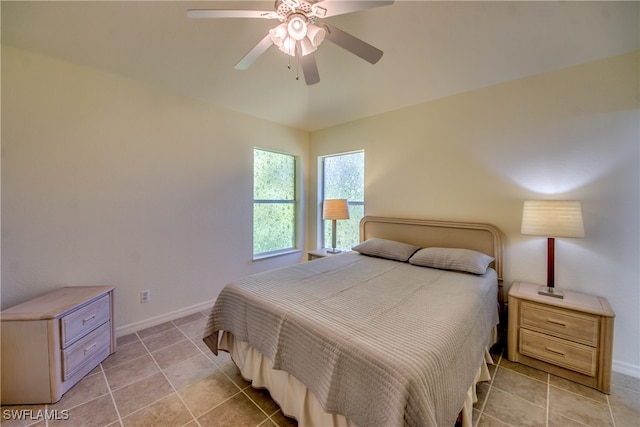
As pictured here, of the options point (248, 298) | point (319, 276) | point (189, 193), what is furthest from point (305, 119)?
point (248, 298)

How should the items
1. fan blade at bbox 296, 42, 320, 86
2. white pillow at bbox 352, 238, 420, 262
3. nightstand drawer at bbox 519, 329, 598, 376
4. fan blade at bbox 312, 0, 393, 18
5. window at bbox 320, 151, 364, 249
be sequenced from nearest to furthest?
fan blade at bbox 312, 0, 393, 18, fan blade at bbox 296, 42, 320, 86, nightstand drawer at bbox 519, 329, 598, 376, white pillow at bbox 352, 238, 420, 262, window at bbox 320, 151, 364, 249

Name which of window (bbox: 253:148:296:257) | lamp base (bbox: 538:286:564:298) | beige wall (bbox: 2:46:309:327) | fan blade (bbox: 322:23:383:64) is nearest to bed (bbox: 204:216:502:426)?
lamp base (bbox: 538:286:564:298)

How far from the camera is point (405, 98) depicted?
2.84m

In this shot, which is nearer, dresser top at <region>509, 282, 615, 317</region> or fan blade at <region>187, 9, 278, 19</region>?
fan blade at <region>187, 9, 278, 19</region>

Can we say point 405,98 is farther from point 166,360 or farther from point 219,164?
point 166,360

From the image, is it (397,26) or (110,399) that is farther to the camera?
(397,26)

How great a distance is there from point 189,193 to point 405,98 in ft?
8.81

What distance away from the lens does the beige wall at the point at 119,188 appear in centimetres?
189

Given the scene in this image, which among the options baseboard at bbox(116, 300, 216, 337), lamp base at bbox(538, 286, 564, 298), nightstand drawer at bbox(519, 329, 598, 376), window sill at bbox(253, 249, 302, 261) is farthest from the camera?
window sill at bbox(253, 249, 302, 261)

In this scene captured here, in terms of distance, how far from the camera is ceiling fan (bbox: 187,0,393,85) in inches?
49.6

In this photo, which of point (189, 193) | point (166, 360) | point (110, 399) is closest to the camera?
point (110, 399)

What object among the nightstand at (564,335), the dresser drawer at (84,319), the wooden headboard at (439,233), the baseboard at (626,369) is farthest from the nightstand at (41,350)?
the baseboard at (626,369)

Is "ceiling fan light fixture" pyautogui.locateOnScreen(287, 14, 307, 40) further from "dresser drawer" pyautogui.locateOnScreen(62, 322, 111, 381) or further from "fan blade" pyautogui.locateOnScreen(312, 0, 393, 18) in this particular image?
"dresser drawer" pyautogui.locateOnScreen(62, 322, 111, 381)

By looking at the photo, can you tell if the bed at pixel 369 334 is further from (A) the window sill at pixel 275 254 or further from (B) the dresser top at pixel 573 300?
(A) the window sill at pixel 275 254
